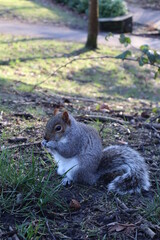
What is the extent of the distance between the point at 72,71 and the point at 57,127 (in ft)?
20.1

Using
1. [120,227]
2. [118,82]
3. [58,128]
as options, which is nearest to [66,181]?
[58,128]

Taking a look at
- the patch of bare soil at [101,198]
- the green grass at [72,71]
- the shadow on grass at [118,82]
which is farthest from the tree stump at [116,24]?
the patch of bare soil at [101,198]

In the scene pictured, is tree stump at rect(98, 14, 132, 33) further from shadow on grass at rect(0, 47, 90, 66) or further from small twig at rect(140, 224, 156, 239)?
small twig at rect(140, 224, 156, 239)

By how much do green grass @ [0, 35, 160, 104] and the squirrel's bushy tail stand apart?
13.4 ft

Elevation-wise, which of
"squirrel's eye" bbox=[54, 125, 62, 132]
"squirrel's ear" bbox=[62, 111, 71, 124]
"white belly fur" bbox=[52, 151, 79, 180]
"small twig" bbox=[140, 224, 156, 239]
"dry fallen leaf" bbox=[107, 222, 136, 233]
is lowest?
"dry fallen leaf" bbox=[107, 222, 136, 233]

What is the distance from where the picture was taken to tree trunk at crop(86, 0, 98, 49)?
399 inches

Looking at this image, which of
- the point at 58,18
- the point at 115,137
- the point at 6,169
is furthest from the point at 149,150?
the point at 58,18

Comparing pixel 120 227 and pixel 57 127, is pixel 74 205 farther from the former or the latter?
pixel 57 127

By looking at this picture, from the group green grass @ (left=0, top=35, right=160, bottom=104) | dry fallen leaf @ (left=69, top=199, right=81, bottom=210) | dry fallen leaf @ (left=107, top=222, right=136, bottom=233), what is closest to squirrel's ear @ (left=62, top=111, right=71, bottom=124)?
dry fallen leaf @ (left=69, top=199, right=81, bottom=210)

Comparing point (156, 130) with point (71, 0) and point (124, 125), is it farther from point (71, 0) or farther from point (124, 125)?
point (71, 0)

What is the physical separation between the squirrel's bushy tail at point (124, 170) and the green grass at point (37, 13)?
1112 centimetres

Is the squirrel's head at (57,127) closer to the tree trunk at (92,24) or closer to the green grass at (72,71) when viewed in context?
the green grass at (72,71)

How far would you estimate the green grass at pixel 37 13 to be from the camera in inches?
543

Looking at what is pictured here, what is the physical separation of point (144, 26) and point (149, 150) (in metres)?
11.8
